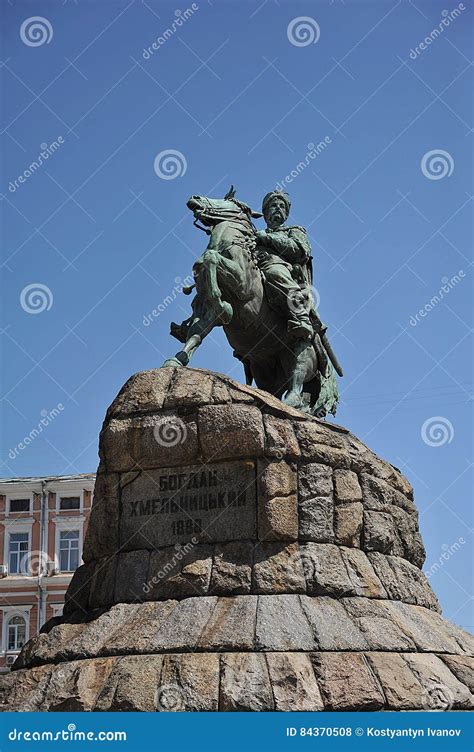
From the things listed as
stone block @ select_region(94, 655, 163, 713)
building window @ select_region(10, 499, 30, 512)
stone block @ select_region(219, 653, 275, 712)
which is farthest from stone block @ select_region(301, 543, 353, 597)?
building window @ select_region(10, 499, 30, 512)

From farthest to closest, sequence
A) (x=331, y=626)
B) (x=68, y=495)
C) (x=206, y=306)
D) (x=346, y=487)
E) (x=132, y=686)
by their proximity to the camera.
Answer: (x=68, y=495) → (x=206, y=306) → (x=346, y=487) → (x=331, y=626) → (x=132, y=686)

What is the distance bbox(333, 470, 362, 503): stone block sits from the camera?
32.2ft

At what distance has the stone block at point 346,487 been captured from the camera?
386 inches

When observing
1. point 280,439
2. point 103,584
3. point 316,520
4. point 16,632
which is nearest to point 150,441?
point 280,439

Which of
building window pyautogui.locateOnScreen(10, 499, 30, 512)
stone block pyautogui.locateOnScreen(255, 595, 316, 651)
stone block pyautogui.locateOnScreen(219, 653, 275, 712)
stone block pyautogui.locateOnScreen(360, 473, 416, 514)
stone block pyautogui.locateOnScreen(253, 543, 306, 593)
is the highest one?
stone block pyautogui.locateOnScreen(360, 473, 416, 514)

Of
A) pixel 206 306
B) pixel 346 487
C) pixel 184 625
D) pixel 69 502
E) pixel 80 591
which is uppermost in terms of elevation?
Result: pixel 206 306

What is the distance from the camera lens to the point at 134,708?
7.93 metres

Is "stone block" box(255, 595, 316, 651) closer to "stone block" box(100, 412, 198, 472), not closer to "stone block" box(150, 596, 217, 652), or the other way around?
"stone block" box(150, 596, 217, 652)

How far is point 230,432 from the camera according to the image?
9.54 meters

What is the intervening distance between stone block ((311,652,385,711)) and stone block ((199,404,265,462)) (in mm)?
2047

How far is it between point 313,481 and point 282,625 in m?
1.54

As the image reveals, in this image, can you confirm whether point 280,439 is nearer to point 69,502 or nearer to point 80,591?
point 80,591

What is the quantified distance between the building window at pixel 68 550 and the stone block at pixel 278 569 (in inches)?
1119

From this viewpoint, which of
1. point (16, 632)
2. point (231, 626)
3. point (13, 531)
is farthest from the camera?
point (13, 531)
